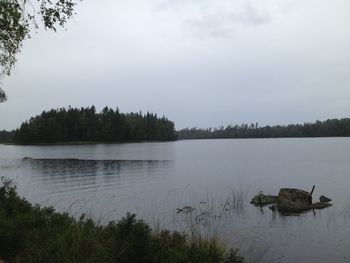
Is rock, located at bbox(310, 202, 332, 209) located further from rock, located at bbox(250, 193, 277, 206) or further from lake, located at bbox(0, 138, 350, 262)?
rock, located at bbox(250, 193, 277, 206)

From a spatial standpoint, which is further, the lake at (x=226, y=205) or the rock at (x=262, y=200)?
the rock at (x=262, y=200)

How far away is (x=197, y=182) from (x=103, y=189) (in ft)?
33.3

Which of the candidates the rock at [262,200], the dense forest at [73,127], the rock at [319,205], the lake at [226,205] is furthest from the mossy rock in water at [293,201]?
the dense forest at [73,127]

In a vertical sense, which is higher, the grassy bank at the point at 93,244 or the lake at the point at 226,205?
the grassy bank at the point at 93,244

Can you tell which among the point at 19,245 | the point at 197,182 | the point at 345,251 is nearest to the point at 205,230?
the point at 345,251

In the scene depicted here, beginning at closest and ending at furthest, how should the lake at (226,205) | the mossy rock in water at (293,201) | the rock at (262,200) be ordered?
the lake at (226,205)
the mossy rock in water at (293,201)
the rock at (262,200)

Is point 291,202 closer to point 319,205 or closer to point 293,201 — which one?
point 293,201

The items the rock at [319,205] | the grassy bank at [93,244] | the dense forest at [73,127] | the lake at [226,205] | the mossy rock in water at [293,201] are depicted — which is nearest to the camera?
the grassy bank at [93,244]

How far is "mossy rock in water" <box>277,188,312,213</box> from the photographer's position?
85.4 feet

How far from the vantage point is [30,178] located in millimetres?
46188

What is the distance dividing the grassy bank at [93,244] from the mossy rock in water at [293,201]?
1470 centimetres

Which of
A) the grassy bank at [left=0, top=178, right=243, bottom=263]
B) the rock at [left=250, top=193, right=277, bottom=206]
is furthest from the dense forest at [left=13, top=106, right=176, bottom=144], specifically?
the grassy bank at [left=0, top=178, right=243, bottom=263]

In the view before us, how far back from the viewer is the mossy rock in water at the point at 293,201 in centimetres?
2602

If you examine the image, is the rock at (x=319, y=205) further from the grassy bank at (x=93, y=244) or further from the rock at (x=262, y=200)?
the grassy bank at (x=93, y=244)
